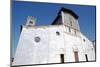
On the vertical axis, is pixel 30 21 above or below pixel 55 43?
above

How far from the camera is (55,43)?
3182 mm

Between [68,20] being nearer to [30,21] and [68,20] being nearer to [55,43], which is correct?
[55,43]

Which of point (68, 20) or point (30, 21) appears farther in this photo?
point (68, 20)

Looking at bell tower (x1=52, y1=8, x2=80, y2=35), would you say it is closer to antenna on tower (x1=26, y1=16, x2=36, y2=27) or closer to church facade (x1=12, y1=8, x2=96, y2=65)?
church facade (x1=12, y1=8, x2=96, y2=65)

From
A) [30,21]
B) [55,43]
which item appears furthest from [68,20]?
[30,21]

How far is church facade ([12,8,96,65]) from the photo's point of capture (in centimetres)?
301

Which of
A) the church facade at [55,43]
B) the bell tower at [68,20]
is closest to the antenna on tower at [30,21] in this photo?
the church facade at [55,43]

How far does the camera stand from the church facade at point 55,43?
3.01 meters

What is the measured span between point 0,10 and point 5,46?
42cm

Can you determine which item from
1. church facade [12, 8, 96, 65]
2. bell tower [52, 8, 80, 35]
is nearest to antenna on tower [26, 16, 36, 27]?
church facade [12, 8, 96, 65]

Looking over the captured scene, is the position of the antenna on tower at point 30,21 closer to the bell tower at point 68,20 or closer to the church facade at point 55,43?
the church facade at point 55,43

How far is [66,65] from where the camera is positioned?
3.27 meters

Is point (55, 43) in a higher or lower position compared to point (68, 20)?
lower

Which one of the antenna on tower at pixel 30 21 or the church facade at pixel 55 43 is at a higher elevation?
the antenna on tower at pixel 30 21
